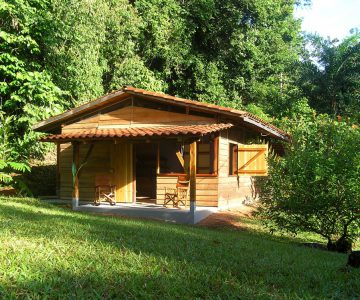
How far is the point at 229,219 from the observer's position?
40.3 feet

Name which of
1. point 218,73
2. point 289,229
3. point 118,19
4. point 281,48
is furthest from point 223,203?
point 281,48

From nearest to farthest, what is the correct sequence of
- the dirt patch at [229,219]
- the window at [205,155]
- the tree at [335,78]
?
the dirt patch at [229,219] < the window at [205,155] < the tree at [335,78]

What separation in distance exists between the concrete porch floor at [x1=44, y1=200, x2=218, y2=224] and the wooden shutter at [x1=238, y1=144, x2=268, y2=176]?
6.38ft

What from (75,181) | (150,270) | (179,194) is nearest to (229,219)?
(179,194)

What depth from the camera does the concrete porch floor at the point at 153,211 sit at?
11875mm

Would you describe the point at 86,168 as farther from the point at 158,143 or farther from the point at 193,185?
the point at 193,185

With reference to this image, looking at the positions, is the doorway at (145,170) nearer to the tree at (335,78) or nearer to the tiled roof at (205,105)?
the tiled roof at (205,105)

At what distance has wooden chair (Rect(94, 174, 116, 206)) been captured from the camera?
14336 mm

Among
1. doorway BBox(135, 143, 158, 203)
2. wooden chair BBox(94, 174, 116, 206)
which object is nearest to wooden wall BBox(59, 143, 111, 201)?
wooden chair BBox(94, 174, 116, 206)

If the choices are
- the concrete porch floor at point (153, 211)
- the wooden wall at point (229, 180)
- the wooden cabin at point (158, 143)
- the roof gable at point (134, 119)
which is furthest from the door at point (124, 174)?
the wooden wall at point (229, 180)

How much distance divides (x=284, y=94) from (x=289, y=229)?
2177 centimetres

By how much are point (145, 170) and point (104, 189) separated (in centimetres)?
358

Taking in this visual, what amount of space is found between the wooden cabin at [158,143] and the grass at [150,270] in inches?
248

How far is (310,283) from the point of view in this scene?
431 cm
